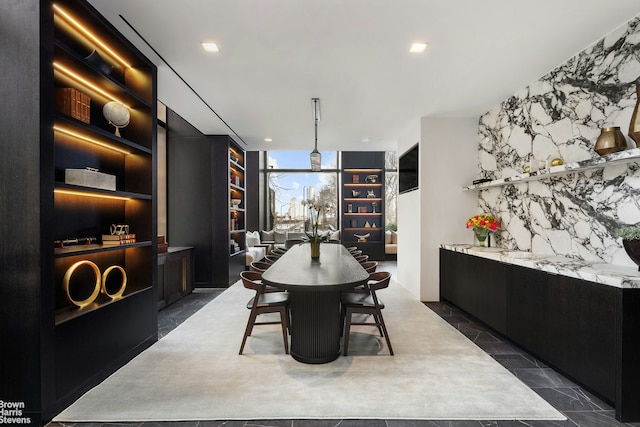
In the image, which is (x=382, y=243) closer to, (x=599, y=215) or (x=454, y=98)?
(x=454, y=98)

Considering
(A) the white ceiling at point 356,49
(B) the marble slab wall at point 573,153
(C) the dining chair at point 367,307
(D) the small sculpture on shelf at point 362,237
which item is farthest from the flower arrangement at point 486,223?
(D) the small sculpture on shelf at point 362,237

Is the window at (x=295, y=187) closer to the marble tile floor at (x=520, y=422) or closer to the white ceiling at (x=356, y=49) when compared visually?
the white ceiling at (x=356, y=49)

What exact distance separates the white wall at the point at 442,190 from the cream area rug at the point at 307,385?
60.8 inches

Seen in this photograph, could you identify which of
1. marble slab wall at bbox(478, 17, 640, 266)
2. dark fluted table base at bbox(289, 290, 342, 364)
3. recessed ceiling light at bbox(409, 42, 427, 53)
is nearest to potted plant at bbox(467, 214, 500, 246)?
marble slab wall at bbox(478, 17, 640, 266)

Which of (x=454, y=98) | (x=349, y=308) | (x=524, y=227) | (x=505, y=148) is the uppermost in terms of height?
(x=454, y=98)

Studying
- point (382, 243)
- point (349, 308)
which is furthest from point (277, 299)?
point (382, 243)

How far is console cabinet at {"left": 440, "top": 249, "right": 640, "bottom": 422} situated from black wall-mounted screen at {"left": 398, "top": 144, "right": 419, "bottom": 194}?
1.88 m

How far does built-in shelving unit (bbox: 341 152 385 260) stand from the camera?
367 inches

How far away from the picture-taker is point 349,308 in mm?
2865

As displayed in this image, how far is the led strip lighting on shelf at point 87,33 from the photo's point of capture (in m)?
2.23

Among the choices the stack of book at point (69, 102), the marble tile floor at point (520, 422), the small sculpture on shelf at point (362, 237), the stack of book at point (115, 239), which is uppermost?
the stack of book at point (69, 102)

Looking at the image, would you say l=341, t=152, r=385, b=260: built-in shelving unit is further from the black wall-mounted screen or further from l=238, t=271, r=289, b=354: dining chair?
l=238, t=271, r=289, b=354: dining chair

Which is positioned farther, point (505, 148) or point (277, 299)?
point (505, 148)

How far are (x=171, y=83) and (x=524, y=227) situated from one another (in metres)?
4.60
